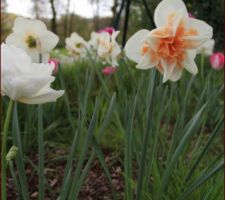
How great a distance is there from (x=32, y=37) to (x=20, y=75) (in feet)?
1.73

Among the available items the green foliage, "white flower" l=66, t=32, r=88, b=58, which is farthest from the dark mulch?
"white flower" l=66, t=32, r=88, b=58

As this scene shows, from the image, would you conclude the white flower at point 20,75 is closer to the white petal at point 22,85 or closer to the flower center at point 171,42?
the white petal at point 22,85

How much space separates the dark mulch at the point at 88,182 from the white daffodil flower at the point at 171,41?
2.23 feet

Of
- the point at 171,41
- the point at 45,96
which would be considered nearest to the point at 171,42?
the point at 171,41

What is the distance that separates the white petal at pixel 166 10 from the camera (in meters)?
0.76

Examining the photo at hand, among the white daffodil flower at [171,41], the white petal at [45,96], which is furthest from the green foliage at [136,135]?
the white petal at [45,96]

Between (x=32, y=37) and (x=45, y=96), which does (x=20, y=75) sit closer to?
(x=45, y=96)

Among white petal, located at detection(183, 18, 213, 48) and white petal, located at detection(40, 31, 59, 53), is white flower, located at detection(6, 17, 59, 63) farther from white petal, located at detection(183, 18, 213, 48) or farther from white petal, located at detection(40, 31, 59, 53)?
white petal, located at detection(183, 18, 213, 48)

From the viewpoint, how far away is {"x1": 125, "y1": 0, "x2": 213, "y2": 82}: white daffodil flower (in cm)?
73

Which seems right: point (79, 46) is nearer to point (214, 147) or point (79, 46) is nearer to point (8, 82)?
point (214, 147)

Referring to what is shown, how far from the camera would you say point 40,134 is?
2.97ft

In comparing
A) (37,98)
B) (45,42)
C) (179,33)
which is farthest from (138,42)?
(45,42)

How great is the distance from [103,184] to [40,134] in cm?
67

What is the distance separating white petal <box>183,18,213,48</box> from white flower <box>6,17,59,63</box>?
0.45 metres
